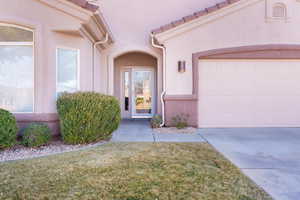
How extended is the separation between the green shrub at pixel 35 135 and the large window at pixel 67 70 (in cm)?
131

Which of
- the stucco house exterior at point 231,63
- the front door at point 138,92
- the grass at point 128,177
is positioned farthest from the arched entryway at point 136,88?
the grass at point 128,177

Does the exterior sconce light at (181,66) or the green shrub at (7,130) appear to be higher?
the exterior sconce light at (181,66)

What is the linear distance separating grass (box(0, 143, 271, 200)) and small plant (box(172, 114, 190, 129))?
3508 mm

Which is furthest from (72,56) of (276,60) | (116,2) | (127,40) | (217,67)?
(276,60)

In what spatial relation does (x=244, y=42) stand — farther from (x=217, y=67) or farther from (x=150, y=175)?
(x=150, y=175)

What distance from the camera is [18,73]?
7.18 m

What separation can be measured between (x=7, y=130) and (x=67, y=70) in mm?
2629

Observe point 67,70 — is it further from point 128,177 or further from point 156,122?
point 128,177

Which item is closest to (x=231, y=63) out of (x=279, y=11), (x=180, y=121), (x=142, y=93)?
(x=279, y=11)

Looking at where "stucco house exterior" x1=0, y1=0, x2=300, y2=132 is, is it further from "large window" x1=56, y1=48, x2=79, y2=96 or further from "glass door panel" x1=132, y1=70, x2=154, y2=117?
"glass door panel" x1=132, y1=70, x2=154, y2=117

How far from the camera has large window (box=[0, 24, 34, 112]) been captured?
7113mm

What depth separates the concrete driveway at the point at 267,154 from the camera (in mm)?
4004

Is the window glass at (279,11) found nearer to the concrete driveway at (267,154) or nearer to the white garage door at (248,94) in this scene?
the white garage door at (248,94)

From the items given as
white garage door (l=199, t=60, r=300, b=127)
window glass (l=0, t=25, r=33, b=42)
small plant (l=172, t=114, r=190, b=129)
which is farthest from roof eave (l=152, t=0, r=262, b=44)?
window glass (l=0, t=25, r=33, b=42)
